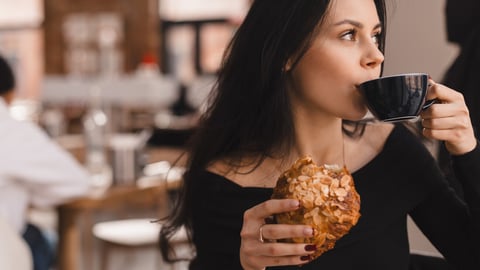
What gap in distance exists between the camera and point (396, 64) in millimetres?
940

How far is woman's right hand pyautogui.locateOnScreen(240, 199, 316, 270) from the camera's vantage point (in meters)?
0.74

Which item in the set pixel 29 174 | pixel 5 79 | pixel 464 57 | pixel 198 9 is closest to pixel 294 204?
pixel 464 57

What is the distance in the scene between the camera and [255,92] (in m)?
1.06

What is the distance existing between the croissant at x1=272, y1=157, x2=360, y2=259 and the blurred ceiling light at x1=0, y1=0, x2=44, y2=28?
8247 millimetres

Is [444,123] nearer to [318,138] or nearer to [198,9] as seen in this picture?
[318,138]

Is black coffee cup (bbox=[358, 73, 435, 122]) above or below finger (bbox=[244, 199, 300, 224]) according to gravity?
above

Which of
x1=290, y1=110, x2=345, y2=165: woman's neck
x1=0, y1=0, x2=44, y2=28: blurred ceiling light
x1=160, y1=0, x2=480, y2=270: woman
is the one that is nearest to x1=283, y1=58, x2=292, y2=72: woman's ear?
x1=160, y1=0, x2=480, y2=270: woman

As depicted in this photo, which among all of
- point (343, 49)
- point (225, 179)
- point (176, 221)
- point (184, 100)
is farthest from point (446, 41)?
point (184, 100)

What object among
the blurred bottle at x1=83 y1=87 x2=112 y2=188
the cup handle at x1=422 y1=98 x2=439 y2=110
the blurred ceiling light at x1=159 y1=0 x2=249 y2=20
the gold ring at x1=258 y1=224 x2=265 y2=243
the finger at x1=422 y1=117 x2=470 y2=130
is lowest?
the blurred bottle at x1=83 y1=87 x2=112 y2=188

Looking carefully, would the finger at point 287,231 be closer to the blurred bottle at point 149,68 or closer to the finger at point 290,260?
the finger at point 290,260

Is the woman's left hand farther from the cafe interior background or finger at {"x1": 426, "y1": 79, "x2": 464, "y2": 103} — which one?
the cafe interior background

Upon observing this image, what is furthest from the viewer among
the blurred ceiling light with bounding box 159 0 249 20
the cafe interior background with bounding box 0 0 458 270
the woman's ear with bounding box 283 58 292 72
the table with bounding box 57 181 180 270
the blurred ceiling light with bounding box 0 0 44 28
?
the blurred ceiling light with bounding box 0 0 44 28

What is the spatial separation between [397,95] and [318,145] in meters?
0.29

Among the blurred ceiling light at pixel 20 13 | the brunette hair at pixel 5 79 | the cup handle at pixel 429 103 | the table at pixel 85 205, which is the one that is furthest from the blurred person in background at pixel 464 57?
the blurred ceiling light at pixel 20 13
